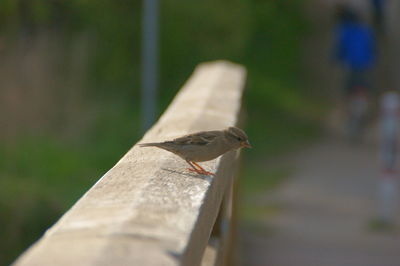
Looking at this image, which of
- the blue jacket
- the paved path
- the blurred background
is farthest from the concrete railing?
the blue jacket

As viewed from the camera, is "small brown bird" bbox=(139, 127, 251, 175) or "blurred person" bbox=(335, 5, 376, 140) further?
"blurred person" bbox=(335, 5, 376, 140)

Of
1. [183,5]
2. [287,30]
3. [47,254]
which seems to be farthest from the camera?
[287,30]

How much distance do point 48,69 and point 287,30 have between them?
929 centimetres

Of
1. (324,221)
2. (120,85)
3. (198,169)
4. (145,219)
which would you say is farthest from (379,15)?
(145,219)

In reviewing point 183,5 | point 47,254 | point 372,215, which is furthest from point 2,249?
point 183,5

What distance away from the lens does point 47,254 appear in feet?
7.94

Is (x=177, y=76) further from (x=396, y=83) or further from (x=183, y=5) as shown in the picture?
(x=396, y=83)

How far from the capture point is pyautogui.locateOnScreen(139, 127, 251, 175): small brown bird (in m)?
4.12

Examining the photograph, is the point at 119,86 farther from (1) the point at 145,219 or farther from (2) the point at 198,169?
(1) the point at 145,219

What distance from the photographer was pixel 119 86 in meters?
15.2

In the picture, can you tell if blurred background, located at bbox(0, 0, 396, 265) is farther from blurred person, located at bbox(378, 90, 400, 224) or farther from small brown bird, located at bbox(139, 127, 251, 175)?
small brown bird, located at bbox(139, 127, 251, 175)

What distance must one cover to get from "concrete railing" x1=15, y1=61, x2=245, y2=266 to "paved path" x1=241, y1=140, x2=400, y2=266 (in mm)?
4883

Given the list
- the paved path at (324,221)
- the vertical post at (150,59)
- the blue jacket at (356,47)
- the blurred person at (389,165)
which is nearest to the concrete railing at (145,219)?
the paved path at (324,221)

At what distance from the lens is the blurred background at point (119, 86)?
990cm
